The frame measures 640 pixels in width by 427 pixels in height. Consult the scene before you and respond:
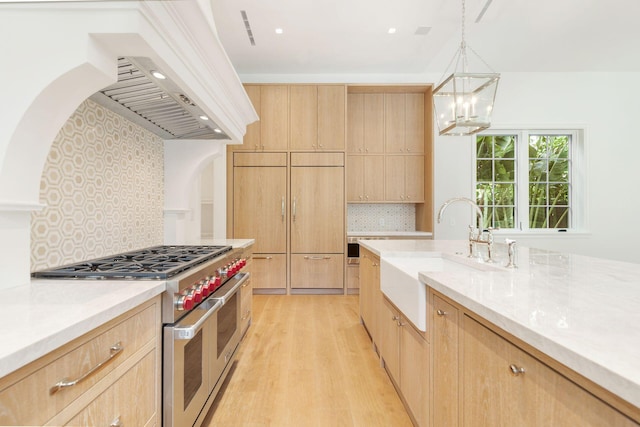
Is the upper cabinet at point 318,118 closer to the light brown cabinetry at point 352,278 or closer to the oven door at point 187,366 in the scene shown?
the light brown cabinetry at point 352,278

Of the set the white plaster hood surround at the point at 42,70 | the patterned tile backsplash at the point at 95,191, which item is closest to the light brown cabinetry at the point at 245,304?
the patterned tile backsplash at the point at 95,191

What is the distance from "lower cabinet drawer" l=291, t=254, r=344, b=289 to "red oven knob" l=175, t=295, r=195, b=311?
3.15 metres

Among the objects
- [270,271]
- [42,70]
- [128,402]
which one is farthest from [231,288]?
[270,271]

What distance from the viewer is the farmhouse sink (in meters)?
1.47

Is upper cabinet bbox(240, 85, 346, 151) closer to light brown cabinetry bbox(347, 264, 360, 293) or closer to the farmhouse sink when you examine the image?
light brown cabinetry bbox(347, 264, 360, 293)

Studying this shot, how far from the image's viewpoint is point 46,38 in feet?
3.41

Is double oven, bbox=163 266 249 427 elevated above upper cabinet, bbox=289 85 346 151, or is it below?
below

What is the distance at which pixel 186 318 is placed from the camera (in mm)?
1355

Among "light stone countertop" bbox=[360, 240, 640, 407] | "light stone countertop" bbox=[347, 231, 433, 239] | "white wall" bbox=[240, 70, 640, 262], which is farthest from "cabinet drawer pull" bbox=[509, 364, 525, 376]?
"white wall" bbox=[240, 70, 640, 262]

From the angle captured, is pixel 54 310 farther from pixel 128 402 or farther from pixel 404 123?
pixel 404 123

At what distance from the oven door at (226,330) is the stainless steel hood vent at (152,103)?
105 cm

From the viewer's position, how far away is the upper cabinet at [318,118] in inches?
178

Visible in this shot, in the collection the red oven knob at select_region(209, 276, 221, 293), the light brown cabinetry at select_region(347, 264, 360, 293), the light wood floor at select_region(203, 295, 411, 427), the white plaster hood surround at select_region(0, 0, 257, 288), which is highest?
the white plaster hood surround at select_region(0, 0, 257, 288)

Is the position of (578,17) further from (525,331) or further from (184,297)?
(184,297)
